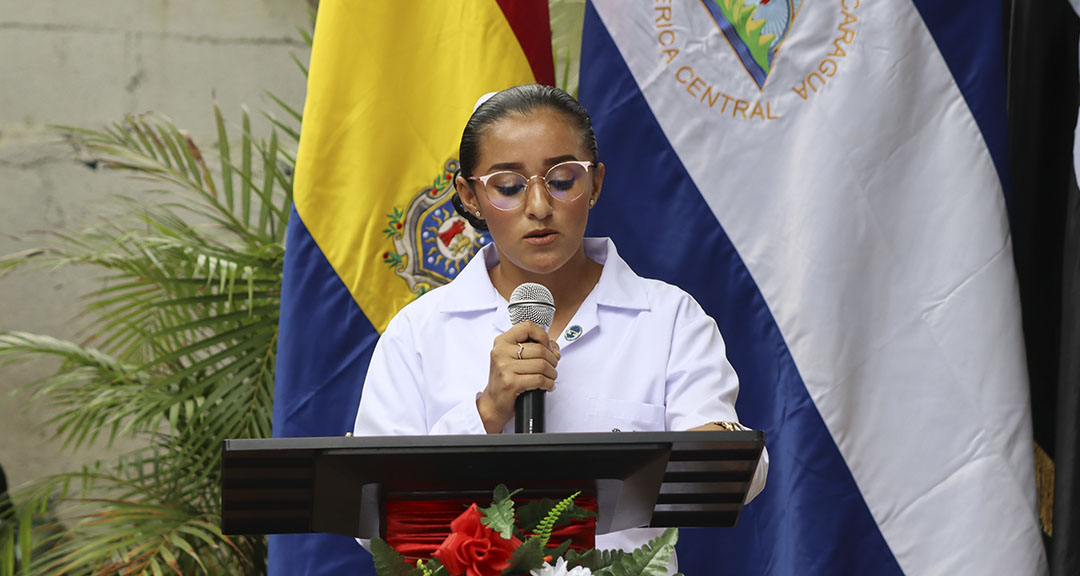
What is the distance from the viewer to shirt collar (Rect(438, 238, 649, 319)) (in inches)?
75.2

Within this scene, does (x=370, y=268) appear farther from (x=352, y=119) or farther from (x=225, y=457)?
(x=225, y=457)

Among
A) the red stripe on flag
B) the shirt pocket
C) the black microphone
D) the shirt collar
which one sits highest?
the red stripe on flag

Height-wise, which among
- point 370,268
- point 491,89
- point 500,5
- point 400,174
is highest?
point 500,5

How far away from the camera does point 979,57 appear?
2645 mm

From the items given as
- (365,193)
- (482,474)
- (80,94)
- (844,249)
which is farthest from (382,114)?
(80,94)

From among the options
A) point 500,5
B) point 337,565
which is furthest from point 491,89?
point 337,565

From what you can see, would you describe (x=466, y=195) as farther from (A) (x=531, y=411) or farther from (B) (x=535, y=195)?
(A) (x=531, y=411)

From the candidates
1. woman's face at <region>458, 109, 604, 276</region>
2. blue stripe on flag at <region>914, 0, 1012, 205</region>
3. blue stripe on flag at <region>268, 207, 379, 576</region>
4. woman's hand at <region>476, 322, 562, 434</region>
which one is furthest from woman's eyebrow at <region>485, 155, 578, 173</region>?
blue stripe on flag at <region>914, 0, 1012, 205</region>

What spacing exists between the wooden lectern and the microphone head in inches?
11.8

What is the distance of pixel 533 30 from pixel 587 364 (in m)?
1.15

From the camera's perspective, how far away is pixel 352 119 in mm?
2623

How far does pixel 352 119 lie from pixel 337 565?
3.35 feet

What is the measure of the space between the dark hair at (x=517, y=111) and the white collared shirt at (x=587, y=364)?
8.2 inches

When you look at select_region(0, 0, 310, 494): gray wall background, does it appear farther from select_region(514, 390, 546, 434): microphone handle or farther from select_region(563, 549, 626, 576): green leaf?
select_region(563, 549, 626, 576): green leaf
